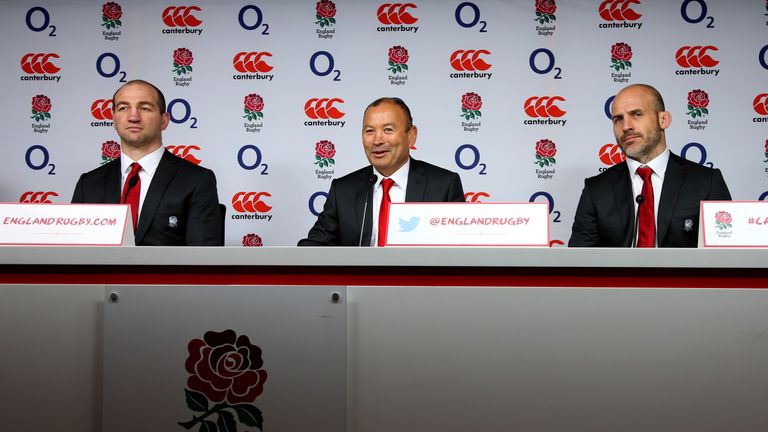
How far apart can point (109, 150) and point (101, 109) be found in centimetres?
24

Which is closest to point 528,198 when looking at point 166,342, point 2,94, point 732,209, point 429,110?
point 429,110

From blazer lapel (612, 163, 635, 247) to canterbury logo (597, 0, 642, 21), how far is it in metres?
1.13

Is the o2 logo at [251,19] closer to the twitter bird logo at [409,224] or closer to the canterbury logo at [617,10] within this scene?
the canterbury logo at [617,10]

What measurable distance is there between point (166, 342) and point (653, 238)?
1.84 meters

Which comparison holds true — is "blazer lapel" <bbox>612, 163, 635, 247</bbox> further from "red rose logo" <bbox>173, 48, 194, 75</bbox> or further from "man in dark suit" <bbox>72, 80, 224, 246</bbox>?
"red rose logo" <bbox>173, 48, 194, 75</bbox>

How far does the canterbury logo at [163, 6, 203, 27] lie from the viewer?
338 centimetres

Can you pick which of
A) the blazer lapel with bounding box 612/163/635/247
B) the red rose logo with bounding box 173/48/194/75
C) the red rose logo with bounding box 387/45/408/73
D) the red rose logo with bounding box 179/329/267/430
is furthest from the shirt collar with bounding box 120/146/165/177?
the blazer lapel with bounding box 612/163/635/247

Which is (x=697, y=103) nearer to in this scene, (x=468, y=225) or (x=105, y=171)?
(x=468, y=225)

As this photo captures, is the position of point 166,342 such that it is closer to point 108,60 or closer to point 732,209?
point 732,209

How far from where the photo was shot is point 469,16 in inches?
131

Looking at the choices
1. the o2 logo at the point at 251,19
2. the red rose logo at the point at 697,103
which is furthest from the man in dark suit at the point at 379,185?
the red rose logo at the point at 697,103

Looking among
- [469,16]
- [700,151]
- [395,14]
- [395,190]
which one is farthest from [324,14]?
[700,151]

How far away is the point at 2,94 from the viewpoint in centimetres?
341

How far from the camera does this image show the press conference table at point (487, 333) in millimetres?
1182
